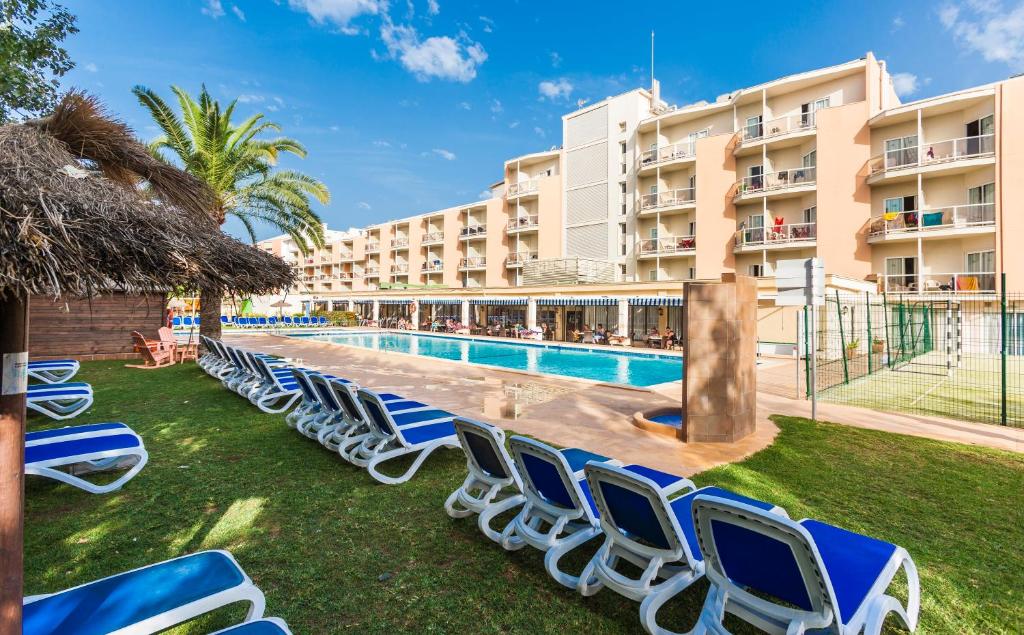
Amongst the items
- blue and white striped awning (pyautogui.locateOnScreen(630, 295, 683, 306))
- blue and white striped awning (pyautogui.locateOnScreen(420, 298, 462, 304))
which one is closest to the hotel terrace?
blue and white striped awning (pyautogui.locateOnScreen(420, 298, 462, 304))

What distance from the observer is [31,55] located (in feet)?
36.0

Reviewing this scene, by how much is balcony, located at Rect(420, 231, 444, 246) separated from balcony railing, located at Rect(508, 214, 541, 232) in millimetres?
10459

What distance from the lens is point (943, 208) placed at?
2312 centimetres


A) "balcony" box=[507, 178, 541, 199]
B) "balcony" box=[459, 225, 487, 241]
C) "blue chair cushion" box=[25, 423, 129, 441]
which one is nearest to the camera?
"blue chair cushion" box=[25, 423, 129, 441]

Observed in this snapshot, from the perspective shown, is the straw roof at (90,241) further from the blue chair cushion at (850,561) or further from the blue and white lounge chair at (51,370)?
the blue and white lounge chair at (51,370)

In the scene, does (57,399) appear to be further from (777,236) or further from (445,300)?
(777,236)

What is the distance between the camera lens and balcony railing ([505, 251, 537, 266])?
4134cm

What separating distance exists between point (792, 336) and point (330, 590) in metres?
23.6

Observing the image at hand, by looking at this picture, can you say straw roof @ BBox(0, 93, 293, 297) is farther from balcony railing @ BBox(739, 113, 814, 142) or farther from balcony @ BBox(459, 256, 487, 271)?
balcony @ BBox(459, 256, 487, 271)

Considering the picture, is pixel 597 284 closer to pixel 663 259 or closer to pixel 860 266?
pixel 663 259

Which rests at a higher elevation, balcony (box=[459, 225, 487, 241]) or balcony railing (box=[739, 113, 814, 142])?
balcony railing (box=[739, 113, 814, 142])

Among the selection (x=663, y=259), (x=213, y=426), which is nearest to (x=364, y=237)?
(x=663, y=259)

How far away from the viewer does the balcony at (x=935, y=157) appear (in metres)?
22.0

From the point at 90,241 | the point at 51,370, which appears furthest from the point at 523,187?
the point at 90,241
